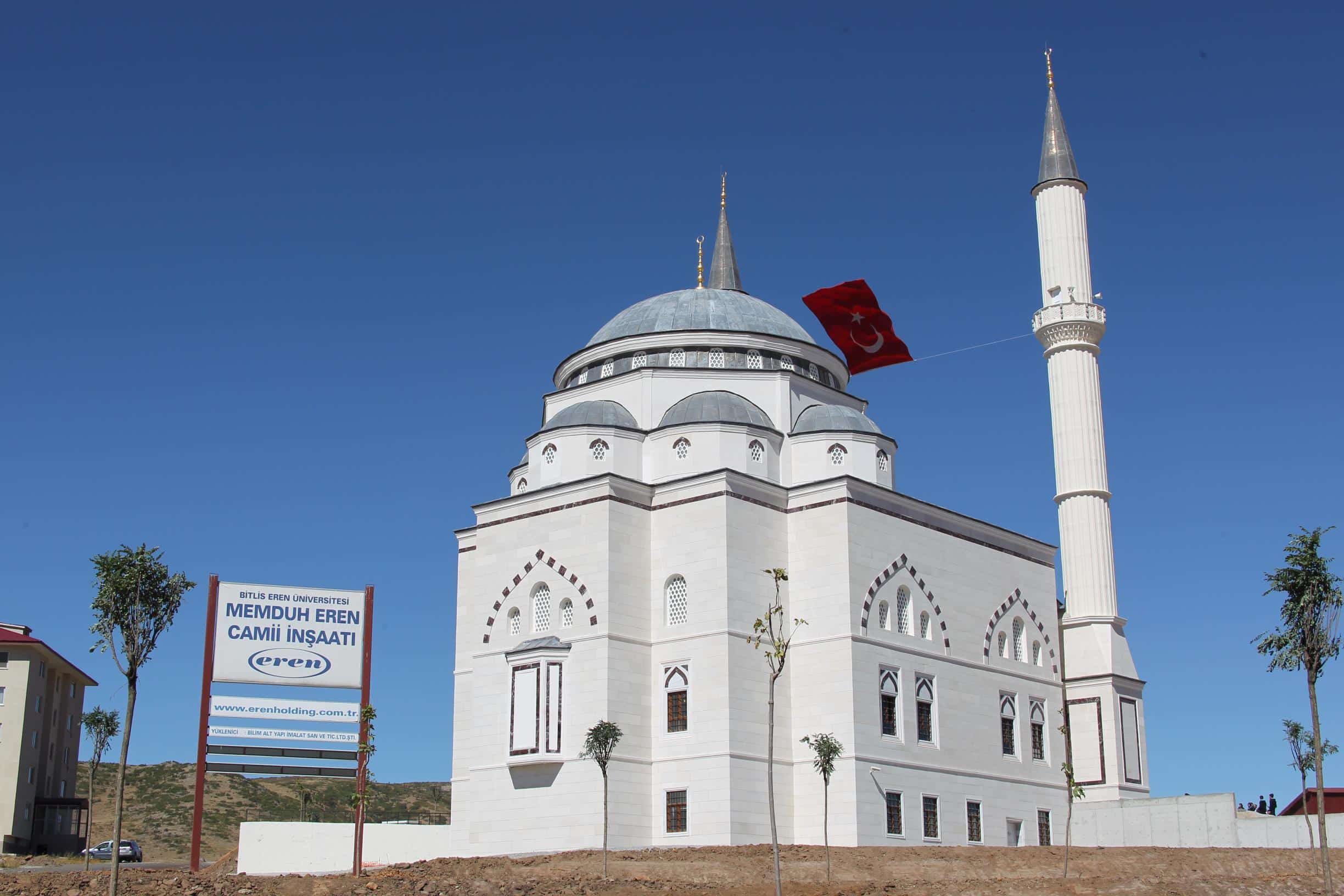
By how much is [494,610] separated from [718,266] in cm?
1669

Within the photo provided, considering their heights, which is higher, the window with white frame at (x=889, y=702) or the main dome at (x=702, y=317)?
the main dome at (x=702, y=317)

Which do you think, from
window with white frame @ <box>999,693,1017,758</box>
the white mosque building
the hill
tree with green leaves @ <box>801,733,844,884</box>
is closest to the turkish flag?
the white mosque building

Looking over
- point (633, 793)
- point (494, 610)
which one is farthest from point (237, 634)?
point (633, 793)

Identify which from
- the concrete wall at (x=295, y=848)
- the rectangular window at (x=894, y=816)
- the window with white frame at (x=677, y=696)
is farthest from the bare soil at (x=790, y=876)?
the window with white frame at (x=677, y=696)

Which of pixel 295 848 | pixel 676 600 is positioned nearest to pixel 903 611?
pixel 676 600

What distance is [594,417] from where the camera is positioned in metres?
40.5

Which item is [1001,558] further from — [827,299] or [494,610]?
[494,610]

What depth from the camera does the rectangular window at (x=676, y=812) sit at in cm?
3556

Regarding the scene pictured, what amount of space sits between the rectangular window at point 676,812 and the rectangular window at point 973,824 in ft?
25.4

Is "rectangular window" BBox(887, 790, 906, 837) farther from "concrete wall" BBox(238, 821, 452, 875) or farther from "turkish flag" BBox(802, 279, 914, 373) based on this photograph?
"turkish flag" BBox(802, 279, 914, 373)

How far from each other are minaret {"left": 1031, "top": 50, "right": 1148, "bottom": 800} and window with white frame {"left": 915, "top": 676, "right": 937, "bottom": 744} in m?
6.35

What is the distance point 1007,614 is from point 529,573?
13.4m

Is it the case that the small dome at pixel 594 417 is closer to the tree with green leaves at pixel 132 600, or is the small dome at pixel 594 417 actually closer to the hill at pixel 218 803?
the tree with green leaves at pixel 132 600

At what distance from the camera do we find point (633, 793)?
35719 mm
